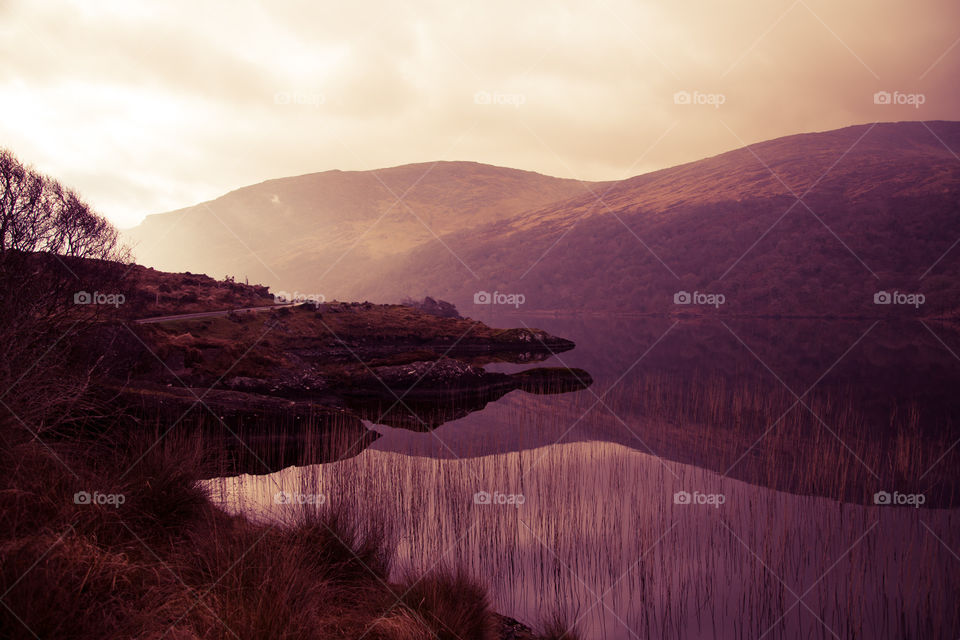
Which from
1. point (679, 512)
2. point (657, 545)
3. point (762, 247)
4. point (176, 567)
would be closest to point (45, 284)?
point (176, 567)

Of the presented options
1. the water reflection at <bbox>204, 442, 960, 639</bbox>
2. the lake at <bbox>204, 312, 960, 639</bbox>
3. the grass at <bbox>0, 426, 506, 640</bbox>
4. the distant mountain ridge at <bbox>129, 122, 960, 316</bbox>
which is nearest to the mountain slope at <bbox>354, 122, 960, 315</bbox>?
the distant mountain ridge at <bbox>129, 122, 960, 316</bbox>

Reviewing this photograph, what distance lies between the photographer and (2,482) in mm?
5902

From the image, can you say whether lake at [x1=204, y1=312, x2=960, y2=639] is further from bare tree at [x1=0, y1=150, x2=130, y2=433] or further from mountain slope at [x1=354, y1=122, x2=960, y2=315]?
mountain slope at [x1=354, y1=122, x2=960, y2=315]

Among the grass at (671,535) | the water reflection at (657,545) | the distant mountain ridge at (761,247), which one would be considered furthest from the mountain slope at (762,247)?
the water reflection at (657,545)

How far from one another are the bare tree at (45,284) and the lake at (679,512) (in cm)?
333

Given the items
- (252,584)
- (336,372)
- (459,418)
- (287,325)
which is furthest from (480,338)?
(252,584)

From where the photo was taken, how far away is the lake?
777 cm

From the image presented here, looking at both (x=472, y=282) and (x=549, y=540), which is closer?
(x=549, y=540)

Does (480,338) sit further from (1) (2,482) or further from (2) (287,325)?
(1) (2,482)

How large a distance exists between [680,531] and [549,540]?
2585 mm

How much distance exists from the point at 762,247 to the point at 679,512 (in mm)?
139630

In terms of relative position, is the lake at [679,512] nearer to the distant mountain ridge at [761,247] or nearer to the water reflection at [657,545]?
the water reflection at [657,545]

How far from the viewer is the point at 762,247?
131500 millimetres

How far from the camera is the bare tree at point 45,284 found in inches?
300
